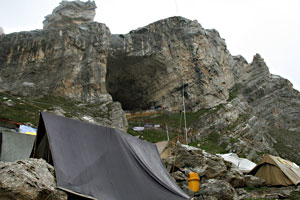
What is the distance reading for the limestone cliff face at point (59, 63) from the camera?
36844mm

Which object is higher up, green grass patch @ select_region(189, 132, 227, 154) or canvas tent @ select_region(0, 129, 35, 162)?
canvas tent @ select_region(0, 129, 35, 162)

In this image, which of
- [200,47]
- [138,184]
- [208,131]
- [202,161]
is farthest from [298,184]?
[200,47]

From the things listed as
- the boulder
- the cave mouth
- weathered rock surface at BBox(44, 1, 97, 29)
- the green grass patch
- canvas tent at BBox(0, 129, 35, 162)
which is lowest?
the green grass patch

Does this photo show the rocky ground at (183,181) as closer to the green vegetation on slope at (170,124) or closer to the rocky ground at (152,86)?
the rocky ground at (152,86)

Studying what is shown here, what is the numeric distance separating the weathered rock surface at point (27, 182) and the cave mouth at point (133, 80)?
3722 cm

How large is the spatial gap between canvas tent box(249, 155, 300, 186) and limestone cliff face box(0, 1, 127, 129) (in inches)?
839

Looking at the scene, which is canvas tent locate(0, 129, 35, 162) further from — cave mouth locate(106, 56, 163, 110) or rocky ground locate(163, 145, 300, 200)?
cave mouth locate(106, 56, 163, 110)

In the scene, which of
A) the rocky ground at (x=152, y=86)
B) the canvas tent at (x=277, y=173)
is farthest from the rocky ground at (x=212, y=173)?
the rocky ground at (x=152, y=86)

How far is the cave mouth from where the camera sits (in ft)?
143

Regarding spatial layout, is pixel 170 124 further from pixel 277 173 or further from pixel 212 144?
pixel 277 173

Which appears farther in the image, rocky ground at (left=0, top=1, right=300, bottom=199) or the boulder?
rocky ground at (left=0, top=1, right=300, bottom=199)

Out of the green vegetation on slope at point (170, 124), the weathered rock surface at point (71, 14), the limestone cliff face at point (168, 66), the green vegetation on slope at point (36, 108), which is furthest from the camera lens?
the weathered rock surface at point (71, 14)

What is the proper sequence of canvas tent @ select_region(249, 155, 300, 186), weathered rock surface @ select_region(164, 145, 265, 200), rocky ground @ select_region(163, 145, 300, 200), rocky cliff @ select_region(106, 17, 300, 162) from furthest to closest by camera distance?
rocky cliff @ select_region(106, 17, 300, 162) < canvas tent @ select_region(249, 155, 300, 186) < weathered rock surface @ select_region(164, 145, 265, 200) < rocky ground @ select_region(163, 145, 300, 200)

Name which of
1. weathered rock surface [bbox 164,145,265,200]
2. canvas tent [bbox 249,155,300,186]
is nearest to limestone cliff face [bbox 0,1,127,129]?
weathered rock surface [bbox 164,145,265,200]
